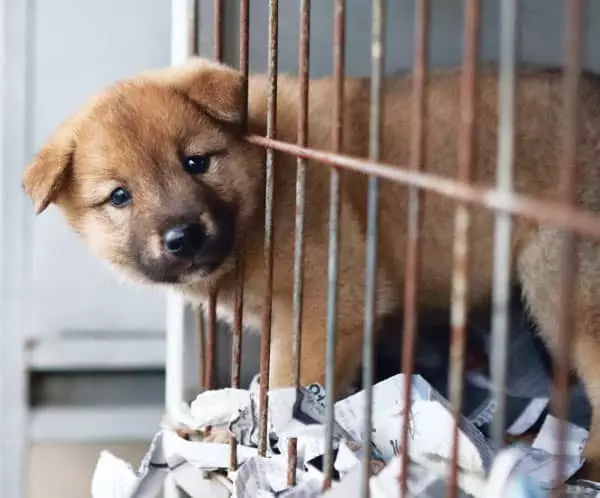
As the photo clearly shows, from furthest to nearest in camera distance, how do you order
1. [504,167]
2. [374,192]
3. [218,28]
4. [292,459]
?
[218,28] → [292,459] → [374,192] → [504,167]

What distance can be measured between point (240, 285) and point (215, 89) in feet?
1.12

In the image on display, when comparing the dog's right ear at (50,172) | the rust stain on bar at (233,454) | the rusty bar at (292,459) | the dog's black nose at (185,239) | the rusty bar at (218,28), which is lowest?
the rust stain on bar at (233,454)

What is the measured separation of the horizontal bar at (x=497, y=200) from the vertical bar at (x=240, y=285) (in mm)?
521

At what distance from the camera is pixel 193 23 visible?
203cm

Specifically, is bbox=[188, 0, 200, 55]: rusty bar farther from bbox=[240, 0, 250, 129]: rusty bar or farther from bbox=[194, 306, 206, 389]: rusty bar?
bbox=[194, 306, 206, 389]: rusty bar

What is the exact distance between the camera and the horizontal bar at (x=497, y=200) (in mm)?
705

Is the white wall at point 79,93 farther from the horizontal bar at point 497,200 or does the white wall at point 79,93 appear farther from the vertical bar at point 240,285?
the horizontal bar at point 497,200

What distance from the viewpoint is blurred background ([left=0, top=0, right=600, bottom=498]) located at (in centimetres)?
246

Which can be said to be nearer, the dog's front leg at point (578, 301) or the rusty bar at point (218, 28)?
the dog's front leg at point (578, 301)

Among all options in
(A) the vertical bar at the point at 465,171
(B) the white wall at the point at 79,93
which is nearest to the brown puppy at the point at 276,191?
(B) the white wall at the point at 79,93

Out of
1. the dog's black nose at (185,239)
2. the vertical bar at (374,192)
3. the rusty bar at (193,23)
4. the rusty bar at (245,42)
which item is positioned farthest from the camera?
the rusty bar at (193,23)

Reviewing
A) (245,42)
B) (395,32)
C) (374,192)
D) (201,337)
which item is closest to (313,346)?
(201,337)

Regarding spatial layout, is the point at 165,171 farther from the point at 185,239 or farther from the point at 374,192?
the point at 374,192

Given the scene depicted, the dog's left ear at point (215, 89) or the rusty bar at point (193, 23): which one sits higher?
the rusty bar at point (193, 23)
